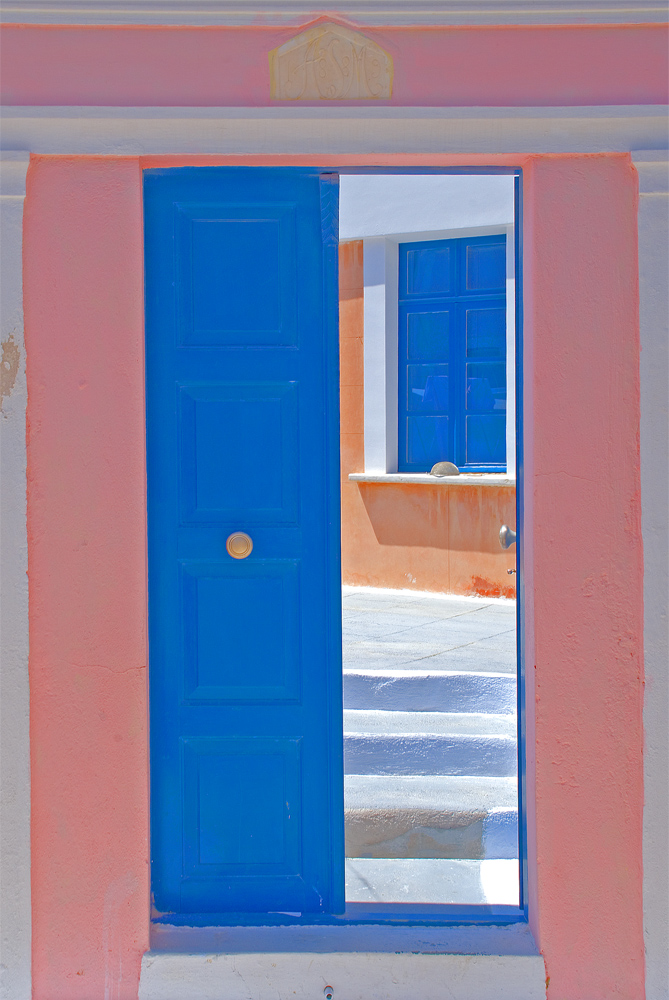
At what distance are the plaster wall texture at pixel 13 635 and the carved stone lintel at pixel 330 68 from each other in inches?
32.9

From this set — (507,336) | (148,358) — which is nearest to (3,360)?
(148,358)

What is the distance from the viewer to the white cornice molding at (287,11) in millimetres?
2402

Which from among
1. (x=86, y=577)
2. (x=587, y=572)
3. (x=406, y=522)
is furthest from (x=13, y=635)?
(x=406, y=522)

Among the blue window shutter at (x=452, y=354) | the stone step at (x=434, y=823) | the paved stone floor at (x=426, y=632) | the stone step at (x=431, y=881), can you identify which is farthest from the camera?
the blue window shutter at (x=452, y=354)

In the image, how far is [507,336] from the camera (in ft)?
22.1

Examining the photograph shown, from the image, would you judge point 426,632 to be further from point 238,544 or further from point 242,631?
point 238,544

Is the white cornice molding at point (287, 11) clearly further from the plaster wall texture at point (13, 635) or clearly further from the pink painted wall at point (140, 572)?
the plaster wall texture at point (13, 635)

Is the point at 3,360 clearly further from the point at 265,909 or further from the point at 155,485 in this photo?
the point at 265,909

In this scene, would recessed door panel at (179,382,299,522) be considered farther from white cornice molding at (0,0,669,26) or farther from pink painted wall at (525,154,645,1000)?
white cornice molding at (0,0,669,26)

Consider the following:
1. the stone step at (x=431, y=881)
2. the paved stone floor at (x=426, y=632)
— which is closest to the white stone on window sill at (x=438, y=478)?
the paved stone floor at (x=426, y=632)

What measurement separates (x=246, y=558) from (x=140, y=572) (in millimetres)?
319

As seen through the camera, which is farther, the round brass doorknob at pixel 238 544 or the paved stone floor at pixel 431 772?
the paved stone floor at pixel 431 772

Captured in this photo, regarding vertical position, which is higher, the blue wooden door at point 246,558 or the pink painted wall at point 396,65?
the pink painted wall at point 396,65

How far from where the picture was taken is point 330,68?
243 cm
